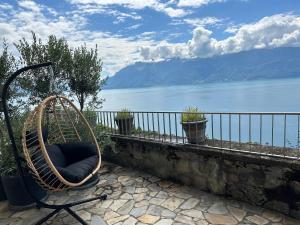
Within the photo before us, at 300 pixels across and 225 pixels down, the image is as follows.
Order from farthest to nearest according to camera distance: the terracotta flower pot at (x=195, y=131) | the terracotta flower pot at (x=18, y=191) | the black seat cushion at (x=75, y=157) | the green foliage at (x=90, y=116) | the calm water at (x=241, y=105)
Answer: the green foliage at (x=90, y=116) < the calm water at (x=241, y=105) < the terracotta flower pot at (x=195, y=131) < the terracotta flower pot at (x=18, y=191) < the black seat cushion at (x=75, y=157)

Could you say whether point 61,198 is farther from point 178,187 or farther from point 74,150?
point 178,187

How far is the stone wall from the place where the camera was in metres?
2.68

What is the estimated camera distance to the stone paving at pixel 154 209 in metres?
2.76

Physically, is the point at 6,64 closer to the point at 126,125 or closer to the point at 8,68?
the point at 8,68

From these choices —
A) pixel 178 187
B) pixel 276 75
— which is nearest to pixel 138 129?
pixel 178 187

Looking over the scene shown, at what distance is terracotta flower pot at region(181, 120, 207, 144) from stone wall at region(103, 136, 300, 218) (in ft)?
0.41

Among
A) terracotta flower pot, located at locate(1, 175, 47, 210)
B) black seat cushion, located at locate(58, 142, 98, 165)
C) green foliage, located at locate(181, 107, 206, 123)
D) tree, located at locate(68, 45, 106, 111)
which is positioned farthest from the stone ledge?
tree, located at locate(68, 45, 106, 111)

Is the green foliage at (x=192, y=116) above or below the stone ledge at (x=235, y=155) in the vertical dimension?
above

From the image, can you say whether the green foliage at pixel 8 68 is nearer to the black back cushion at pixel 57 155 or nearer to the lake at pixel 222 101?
the black back cushion at pixel 57 155

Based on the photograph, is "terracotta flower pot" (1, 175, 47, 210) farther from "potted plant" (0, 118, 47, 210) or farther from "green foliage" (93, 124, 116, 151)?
"green foliage" (93, 124, 116, 151)

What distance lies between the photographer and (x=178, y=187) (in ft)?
12.0

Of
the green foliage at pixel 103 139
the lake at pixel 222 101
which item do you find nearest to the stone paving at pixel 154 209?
the green foliage at pixel 103 139

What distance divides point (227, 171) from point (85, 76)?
3734 millimetres

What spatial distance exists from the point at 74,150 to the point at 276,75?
217m
